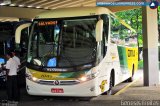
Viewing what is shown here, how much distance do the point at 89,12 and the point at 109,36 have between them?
55.7 inches

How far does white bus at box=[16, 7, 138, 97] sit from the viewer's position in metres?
13.0

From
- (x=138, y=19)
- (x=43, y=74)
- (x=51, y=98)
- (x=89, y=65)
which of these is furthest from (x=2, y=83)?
(x=138, y=19)

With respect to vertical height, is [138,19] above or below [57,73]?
above

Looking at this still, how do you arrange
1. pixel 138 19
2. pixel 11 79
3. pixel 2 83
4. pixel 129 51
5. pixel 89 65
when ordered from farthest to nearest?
pixel 138 19, pixel 129 51, pixel 2 83, pixel 11 79, pixel 89 65

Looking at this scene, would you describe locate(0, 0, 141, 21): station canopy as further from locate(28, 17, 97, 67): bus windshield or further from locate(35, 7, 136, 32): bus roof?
locate(28, 17, 97, 67): bus windshield

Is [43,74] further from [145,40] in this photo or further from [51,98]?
[145,40]

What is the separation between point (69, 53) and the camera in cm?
1323

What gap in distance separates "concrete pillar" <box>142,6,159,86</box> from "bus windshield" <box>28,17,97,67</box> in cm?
582

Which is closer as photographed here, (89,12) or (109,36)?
(89,12)

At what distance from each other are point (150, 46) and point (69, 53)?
6.47m

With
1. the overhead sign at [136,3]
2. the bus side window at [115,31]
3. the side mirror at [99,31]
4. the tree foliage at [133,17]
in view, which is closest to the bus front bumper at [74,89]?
the side mirror at [99,31]

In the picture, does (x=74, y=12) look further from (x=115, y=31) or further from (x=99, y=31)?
(x=115, y=31)

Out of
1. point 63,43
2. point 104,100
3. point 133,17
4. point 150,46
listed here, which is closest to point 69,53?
point 63,43

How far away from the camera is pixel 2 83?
58.8 feet
